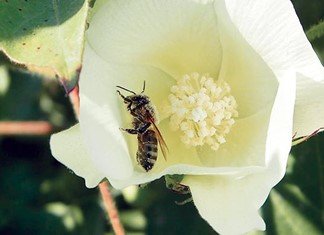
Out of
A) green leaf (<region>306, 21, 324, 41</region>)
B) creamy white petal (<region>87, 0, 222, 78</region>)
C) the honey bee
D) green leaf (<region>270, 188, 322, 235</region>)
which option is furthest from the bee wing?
green leaf (<region>270, 188, 322, 235</region>)

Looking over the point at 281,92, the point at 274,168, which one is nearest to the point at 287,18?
the point at 281,92

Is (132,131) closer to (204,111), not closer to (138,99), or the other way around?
(138,99)

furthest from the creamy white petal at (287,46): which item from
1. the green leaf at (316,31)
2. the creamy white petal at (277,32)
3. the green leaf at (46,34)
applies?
the green leaf at (46,34)

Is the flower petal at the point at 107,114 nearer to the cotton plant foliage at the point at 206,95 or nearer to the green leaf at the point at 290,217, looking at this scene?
the cotton plant foliage at the point at 206,95

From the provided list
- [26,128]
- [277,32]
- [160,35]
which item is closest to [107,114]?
[160,35]

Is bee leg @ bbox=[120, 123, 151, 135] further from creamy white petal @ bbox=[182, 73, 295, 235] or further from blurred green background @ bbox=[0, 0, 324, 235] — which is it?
blurred green background @ bbox=[0, 0, 324, 235]

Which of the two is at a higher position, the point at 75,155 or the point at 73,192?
the point at 75,155
